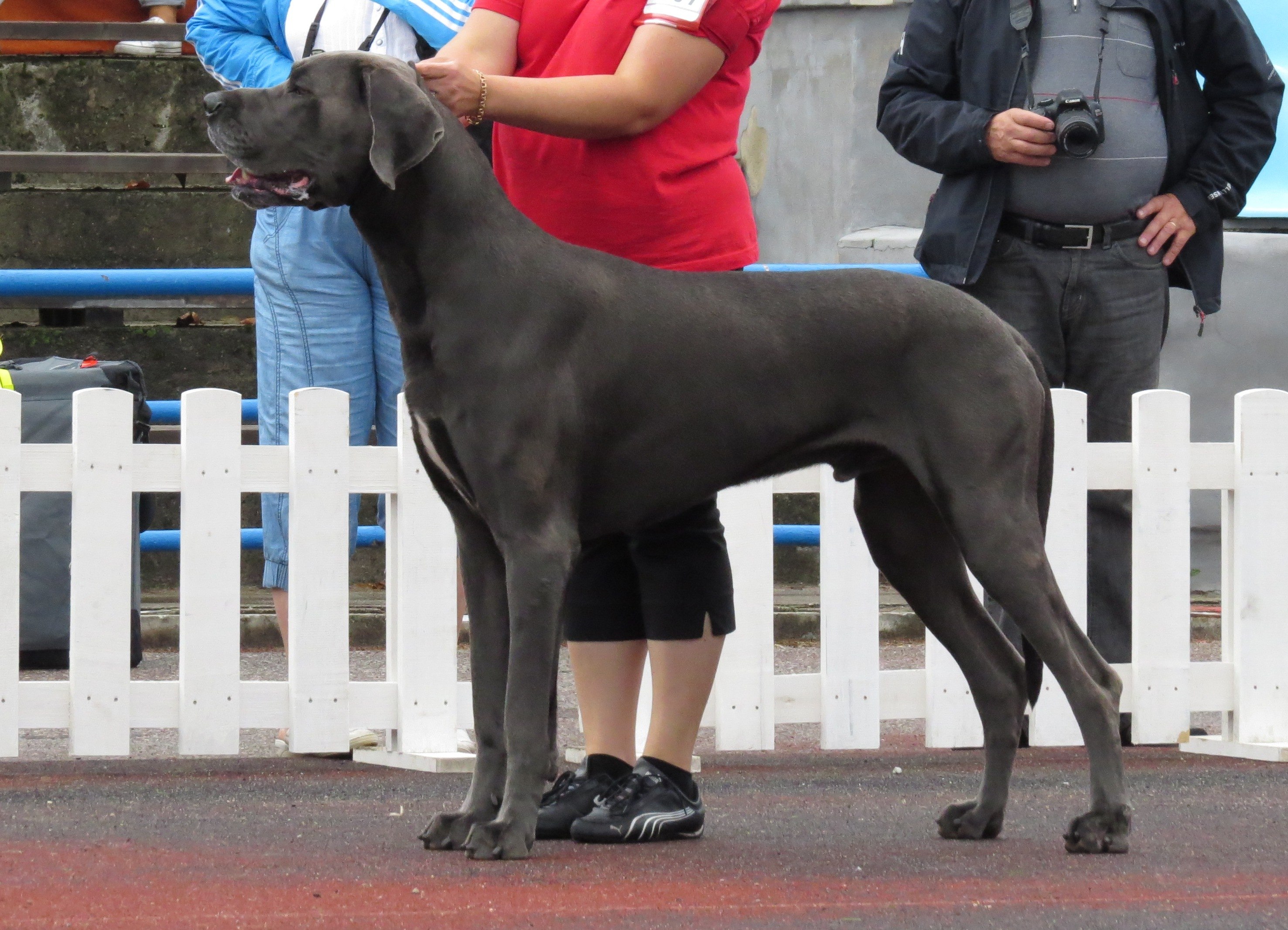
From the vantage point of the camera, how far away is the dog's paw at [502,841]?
3.20 m

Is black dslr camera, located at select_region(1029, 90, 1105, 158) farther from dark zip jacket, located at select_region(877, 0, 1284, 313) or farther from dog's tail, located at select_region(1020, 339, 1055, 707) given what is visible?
dog's tail, located at select_region(1020, 339, 1055, 707)

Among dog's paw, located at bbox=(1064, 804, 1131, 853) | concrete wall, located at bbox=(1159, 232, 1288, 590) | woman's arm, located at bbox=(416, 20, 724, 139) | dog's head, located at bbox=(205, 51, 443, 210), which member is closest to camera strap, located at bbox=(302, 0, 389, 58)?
woman's arm, located at bbox=(416, 20, 724, 139)

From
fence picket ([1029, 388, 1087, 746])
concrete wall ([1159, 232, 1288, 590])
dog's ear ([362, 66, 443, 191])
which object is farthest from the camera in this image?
concrete wall ([1159, 232, 1288, 590])

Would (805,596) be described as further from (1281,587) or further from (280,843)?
(280,843)

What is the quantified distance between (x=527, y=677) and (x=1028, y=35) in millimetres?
2479

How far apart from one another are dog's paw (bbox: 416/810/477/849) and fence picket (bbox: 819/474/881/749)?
161 cm

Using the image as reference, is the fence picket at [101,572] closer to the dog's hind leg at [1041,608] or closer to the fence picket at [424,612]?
the fence picket at [424,612]

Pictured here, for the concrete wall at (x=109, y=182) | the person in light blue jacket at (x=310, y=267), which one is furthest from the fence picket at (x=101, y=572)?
the concrete wall at (x=109, y=182)

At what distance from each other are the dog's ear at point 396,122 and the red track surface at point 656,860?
1218mm

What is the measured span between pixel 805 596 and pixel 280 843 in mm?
3890

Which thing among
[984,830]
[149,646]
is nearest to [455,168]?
[984,830]

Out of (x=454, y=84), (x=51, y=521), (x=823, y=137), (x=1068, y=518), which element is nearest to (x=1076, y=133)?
(x=1068, y=518)

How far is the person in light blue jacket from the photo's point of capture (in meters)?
4.70

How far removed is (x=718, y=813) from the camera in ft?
12.7
